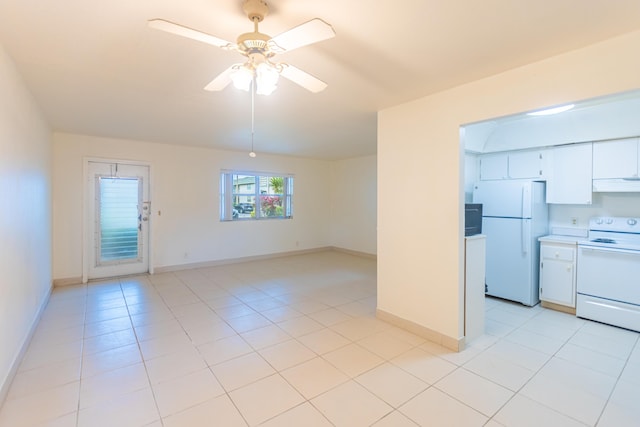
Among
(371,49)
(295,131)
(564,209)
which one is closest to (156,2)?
(371,49)

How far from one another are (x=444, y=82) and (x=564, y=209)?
107 inches

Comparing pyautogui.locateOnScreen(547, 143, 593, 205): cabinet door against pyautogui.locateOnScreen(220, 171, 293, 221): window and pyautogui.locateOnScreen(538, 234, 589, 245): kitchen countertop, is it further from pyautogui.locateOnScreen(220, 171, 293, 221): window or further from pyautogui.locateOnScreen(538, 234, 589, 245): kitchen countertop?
pyautogui.locateOnScreen(220, 171, 293, 221): window

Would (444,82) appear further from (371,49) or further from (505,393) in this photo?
(505,393)

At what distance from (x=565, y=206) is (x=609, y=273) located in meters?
1.03

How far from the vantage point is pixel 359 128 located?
4246 mm

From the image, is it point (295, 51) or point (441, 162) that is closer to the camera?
point (295, 51)

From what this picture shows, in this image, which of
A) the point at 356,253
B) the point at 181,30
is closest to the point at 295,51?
the point at 181,30

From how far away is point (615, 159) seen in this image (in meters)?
3.29

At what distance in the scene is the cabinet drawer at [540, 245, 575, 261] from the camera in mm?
3479

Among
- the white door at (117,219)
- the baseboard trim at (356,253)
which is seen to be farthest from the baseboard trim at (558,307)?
the white door at (117,219)

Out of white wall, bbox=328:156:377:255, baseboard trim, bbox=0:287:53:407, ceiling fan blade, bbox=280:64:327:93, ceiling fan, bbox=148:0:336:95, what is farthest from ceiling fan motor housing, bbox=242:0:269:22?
white wall, bbox=328:156:377:255

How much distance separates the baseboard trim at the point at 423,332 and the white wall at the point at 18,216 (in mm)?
3096

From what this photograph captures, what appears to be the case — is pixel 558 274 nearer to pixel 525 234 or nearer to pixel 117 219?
pixel 525 234

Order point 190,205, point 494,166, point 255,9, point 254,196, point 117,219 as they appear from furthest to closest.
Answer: point 254,196, point 190,205, point 117,219, point 494,166, point 255,9
